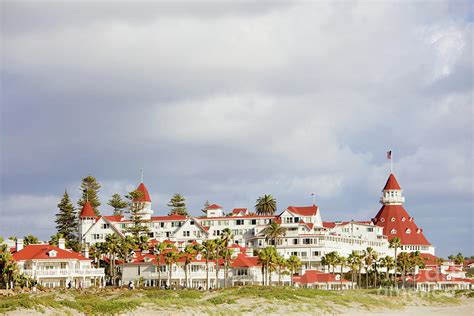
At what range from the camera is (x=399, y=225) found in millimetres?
150125

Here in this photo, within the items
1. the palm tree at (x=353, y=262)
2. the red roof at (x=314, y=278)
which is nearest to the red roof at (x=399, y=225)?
the palm tree at (x=353, y=262)

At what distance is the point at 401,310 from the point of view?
91500 mm

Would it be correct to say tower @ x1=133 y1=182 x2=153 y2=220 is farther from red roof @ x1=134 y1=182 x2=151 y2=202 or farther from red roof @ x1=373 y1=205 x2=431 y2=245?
red roof @ x1=373 y1=205 x2=431 y2=245

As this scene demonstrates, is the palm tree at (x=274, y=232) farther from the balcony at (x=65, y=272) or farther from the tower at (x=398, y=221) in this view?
the balcony at (x=65, y=272)

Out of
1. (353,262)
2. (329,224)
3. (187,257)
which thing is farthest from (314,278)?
(329,224)

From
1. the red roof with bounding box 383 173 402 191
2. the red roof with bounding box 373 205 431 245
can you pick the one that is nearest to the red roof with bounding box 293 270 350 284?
the red roof with bounding box 373 205 431 245

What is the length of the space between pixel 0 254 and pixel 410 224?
277 ft

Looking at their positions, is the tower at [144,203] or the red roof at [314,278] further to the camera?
the tower at [144,203]

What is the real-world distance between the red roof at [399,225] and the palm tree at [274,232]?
1061 inches

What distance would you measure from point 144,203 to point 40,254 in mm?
45839

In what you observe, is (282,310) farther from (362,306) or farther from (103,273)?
(103,273)

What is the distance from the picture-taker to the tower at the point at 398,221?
14662 centimetres

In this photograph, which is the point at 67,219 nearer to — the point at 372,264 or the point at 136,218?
the point at 136,218

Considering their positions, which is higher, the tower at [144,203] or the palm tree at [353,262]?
the tower at [144,203]
